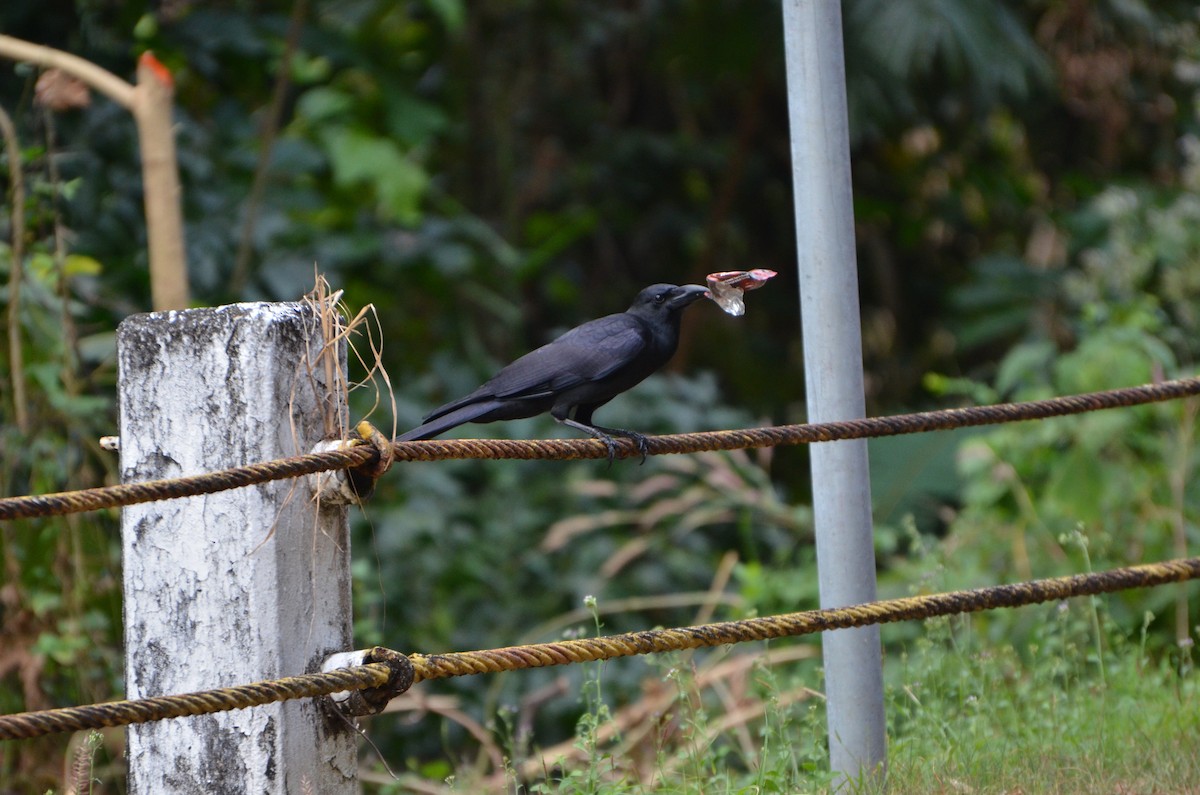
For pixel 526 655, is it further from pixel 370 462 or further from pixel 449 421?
pixel 449 421

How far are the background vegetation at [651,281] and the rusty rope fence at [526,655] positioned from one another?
0.83 feet

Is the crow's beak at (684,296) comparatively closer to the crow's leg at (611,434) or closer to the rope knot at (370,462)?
the crow's leg at (611,434)

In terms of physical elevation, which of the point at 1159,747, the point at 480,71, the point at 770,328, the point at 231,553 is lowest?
the point at 1159,747

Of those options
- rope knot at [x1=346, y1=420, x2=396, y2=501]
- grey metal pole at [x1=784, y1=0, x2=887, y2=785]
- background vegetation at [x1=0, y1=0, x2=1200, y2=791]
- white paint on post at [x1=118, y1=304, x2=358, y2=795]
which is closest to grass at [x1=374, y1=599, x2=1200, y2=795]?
background vegetation at [x1=0, y1=0, x2=1200, y2=791]

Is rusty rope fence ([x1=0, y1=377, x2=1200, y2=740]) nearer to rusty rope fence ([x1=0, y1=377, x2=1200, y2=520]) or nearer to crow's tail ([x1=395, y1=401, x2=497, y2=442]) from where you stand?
rusty rope fence ([x1=0, y1=377, x2=1200, y2=520])

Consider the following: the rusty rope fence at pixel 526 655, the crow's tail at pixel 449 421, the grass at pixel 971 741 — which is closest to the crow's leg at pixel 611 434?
the crow's tail at pixel 449 421

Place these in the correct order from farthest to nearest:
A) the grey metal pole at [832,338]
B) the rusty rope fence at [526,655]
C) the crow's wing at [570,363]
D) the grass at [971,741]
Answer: the crow's wing at [570,363] < the grey metal pole at [832,338] < the grass at [971,741] < the rusty rope fence at [526,655]

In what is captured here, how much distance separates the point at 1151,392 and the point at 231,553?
182 centimetres

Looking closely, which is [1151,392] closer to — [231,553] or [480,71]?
[231,553]

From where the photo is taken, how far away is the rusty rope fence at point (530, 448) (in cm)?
173

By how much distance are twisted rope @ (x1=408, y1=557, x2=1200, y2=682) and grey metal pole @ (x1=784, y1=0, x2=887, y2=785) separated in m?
0.26

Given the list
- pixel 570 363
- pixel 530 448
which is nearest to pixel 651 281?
pixel 570 363

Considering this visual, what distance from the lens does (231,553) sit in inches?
75.6

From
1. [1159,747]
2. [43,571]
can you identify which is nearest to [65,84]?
[43,571]
